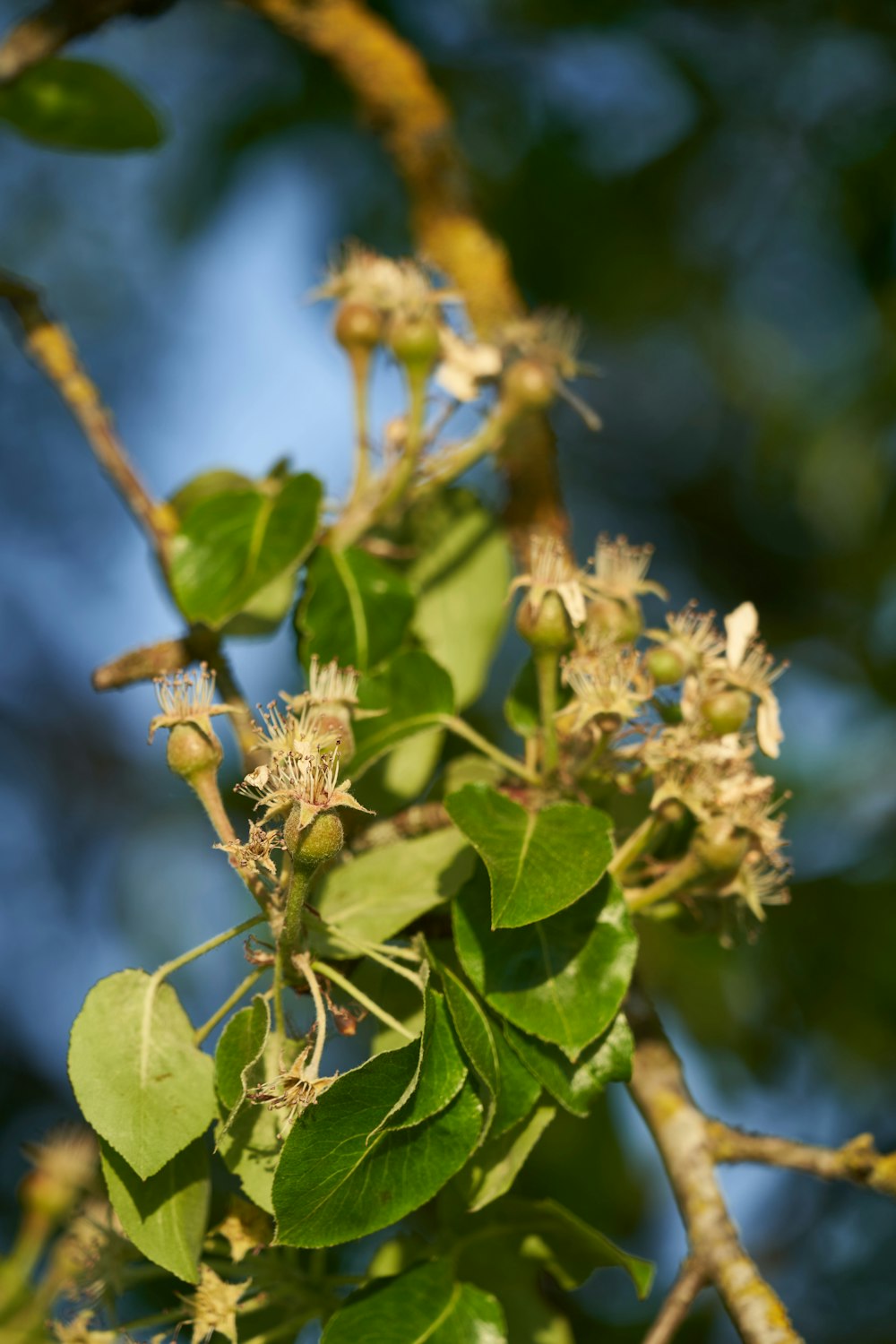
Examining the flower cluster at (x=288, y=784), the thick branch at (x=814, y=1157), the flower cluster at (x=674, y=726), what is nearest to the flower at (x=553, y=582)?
the flower cluster at (x=674, y=726)

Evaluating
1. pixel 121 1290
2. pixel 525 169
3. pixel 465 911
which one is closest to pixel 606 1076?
pixel 465 911

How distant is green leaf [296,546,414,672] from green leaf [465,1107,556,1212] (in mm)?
560

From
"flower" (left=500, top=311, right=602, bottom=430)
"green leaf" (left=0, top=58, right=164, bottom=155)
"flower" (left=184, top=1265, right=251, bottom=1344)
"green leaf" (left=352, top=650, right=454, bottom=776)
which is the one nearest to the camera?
"flower" (left=184, top=1265, right=251, bottom=1344)

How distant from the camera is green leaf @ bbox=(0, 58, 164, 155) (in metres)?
2.17

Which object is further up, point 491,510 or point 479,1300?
point 491,510

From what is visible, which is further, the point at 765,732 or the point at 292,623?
the point at 292,623

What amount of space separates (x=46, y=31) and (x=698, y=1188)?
185 centimetres

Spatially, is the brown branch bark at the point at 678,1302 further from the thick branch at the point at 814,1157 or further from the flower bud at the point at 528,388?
the flower bud at the point at 528,388

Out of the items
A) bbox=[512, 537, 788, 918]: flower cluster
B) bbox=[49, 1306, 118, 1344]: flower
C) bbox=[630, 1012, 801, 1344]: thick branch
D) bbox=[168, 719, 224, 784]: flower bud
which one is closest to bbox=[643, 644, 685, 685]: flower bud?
bbox=[512, 537, 788, 918]: flower cluster

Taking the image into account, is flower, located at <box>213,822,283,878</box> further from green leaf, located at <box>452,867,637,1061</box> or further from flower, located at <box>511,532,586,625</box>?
flower, located at <box>511,532,586,625</box>

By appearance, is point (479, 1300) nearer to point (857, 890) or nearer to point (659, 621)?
point (857, 890)

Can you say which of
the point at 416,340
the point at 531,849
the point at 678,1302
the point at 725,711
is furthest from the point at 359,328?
the point at 678,1302

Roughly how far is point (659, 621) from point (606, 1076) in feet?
6.76

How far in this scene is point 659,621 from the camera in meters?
3.22
